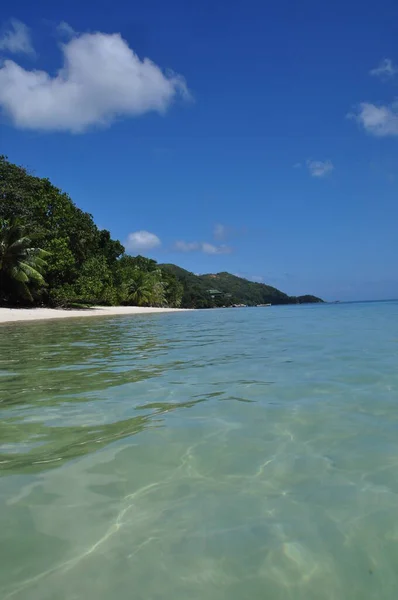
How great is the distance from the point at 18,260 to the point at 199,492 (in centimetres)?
3040

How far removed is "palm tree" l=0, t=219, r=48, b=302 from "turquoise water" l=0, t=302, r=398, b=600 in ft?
84.5

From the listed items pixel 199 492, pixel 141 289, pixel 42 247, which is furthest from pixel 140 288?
pixel 199 492

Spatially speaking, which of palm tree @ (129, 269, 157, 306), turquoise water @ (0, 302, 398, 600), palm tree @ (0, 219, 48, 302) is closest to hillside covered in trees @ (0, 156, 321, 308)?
palm tree @ (0, 219, 48, 302)

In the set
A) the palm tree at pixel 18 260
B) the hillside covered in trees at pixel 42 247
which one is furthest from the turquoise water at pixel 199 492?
the hillside covered in trees at pixel 42 247

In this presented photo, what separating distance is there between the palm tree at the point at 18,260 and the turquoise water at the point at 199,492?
84.5 feet

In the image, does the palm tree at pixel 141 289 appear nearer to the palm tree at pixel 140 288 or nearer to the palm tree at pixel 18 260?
the palm tree at pixel 140 288

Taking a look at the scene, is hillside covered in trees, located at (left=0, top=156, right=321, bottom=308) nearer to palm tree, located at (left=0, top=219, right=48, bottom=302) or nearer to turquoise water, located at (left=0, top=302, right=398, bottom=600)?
palm tree, located at (left=0, top=219, right=48, bottom=302)

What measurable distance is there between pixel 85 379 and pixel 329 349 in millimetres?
5987

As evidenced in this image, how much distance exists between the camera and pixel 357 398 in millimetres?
5098

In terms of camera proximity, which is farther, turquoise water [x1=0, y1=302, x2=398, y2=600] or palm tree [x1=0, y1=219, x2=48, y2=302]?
palm tree [x1=0, y1=219, x2=48, y2=302]

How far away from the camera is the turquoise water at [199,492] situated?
76.2 inches

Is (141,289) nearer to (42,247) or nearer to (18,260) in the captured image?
(42,247)

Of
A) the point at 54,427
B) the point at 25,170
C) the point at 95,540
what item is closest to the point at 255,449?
the point at 95,540

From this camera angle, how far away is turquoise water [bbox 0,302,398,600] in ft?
6.35
